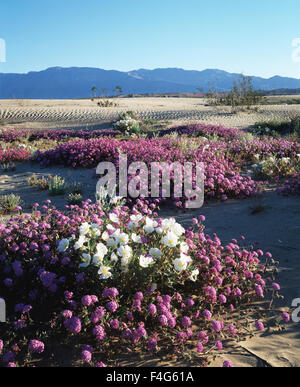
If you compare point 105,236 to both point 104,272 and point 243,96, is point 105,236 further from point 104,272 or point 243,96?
point 243,96

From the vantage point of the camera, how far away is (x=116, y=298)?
10.2 ft

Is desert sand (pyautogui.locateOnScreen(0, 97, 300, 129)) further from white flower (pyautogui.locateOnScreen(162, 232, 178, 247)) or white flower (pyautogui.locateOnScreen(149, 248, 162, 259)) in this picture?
white flower (pyautogui.locateOnScreen(149, 248, 162, 259))

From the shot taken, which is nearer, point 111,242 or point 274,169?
point 111,242

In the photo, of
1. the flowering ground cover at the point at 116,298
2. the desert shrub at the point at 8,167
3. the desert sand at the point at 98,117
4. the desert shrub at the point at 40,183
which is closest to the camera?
the flowering ground cover at the point at 116,298

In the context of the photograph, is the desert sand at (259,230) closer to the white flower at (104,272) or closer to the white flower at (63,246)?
the white flower at (104,272)

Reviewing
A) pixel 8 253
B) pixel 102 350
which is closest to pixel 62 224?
pixel 8 253

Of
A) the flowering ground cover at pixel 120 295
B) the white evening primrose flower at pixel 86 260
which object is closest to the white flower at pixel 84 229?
the flowering ground cover at pixel 120 295

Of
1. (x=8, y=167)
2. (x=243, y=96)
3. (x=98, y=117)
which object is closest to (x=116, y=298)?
(x=8, y=167)

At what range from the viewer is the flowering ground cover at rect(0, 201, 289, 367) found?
288 cm

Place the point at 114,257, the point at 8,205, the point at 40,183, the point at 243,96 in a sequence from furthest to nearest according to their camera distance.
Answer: the point at 243,96 < the point at 40,183 < the point at 8,205 < the point at 114,257

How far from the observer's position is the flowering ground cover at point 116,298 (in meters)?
2.88

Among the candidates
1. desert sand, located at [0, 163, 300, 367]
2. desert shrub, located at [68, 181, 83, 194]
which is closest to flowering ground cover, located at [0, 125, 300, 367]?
desert sand, located at [0, 163, 300, 367]

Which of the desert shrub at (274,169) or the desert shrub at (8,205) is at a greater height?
the desert shrub at (274,169)

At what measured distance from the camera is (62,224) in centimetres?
411
